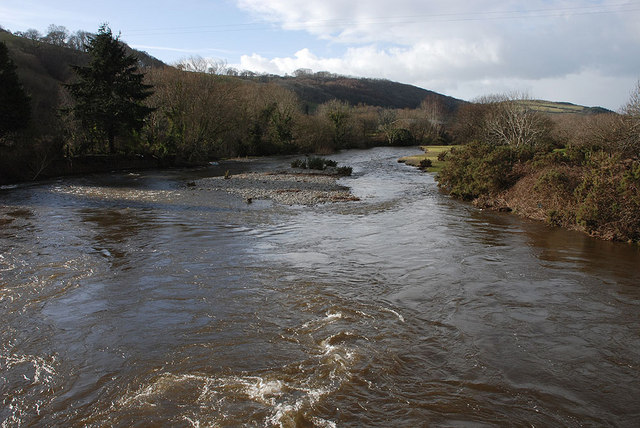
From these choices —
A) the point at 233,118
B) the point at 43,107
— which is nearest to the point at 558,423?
the point at 233,118

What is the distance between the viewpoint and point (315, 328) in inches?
281

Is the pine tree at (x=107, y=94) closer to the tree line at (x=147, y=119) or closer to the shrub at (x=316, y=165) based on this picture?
the tree line at (x=147, y=119)

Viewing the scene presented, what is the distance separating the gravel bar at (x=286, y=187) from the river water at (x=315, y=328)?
275 inches

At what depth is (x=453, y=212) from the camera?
18953mm

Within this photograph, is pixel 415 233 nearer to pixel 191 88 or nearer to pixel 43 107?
pixel 191 88

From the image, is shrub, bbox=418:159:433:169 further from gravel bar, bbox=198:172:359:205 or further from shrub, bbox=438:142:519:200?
shrub, bbox=438:142:519:200

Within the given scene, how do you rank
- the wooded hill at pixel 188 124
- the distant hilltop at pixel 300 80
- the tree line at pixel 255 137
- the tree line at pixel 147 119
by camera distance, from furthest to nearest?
1. the distant hilltop at pixel 300 80
2. the wooded hill at pixel 188 124
3. the tree line at pixel 147 119
4. the tree line at pixel 255 137

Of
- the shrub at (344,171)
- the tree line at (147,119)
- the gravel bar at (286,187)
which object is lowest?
the gravel bar at (286,187)

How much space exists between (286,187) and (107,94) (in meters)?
18.3

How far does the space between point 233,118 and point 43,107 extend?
23447 mm

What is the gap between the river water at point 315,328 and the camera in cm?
511

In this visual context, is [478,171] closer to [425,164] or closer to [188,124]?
[425,164]

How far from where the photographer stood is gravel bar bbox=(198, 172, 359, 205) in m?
21.6

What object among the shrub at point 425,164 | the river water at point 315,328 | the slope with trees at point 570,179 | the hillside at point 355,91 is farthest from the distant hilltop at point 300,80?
the river water at point 315,328
